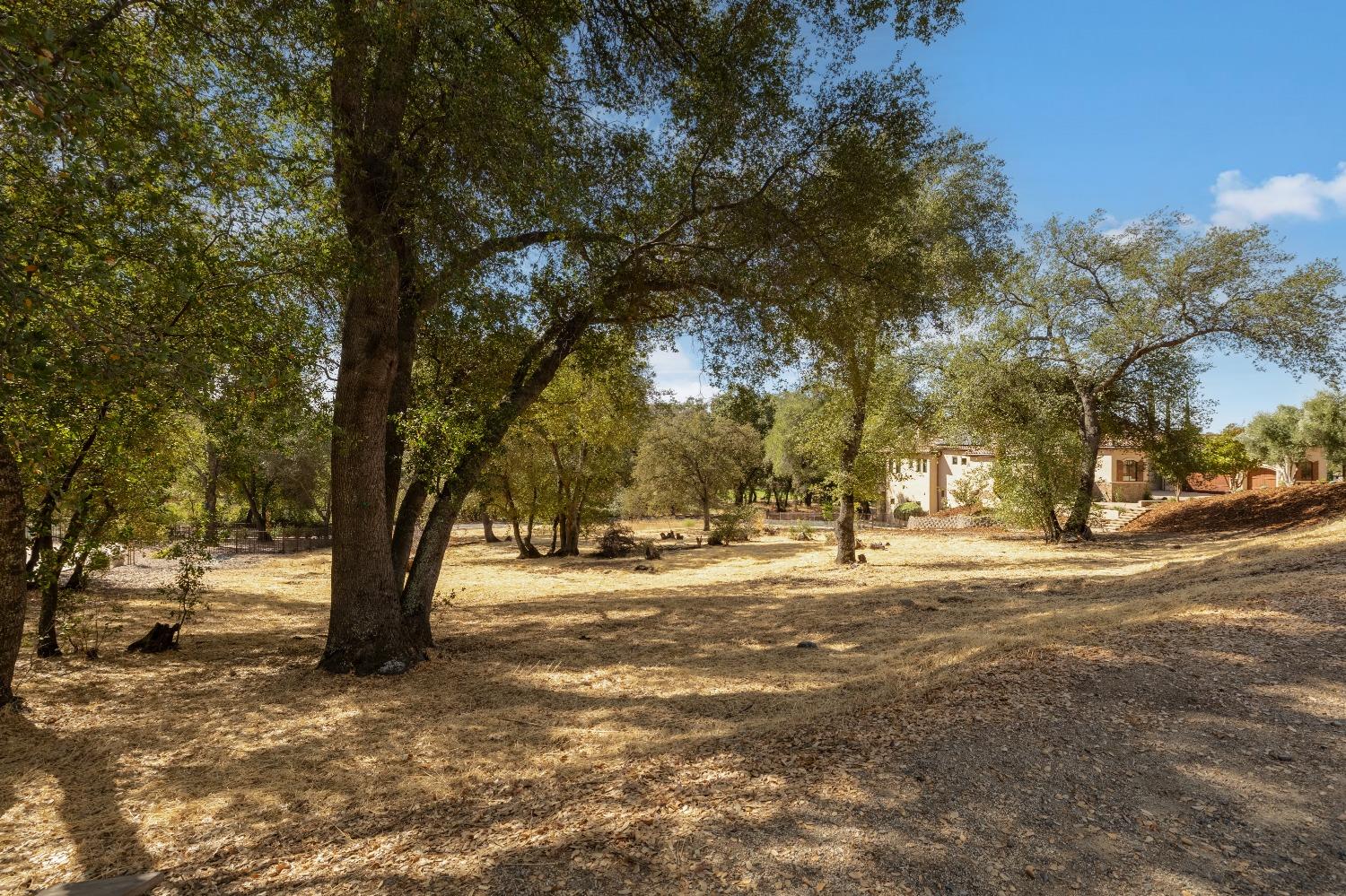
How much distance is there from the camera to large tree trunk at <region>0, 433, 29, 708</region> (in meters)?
6.40

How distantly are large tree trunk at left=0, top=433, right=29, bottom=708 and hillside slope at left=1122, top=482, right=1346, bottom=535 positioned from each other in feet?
89.7

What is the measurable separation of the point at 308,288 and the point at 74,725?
5.09 metres

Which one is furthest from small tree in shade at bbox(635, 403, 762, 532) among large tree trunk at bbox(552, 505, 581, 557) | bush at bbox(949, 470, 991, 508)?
bush at bbox(949, 470, 991, 508)

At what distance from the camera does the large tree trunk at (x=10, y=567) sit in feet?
21.0

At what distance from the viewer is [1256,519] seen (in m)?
22.6

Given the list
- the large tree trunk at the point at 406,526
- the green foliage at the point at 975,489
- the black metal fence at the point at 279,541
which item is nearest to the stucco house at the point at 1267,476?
the green foliage at the point at 975,489

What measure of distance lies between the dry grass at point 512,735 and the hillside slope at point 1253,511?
9.79m

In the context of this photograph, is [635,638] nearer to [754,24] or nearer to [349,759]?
[349,759]

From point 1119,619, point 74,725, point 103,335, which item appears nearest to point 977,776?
point 1119,619

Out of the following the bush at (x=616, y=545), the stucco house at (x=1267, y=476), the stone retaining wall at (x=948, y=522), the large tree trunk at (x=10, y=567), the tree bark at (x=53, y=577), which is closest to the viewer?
the large tree trunk at (x=10, y=567)

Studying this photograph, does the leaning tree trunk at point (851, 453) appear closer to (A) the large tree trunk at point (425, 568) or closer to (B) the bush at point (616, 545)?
(B) the bush at point (616, 545)

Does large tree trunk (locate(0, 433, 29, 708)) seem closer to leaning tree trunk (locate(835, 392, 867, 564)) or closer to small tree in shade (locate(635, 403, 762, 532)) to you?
leaning tree trunk (locate(835, 392, 867, 564))

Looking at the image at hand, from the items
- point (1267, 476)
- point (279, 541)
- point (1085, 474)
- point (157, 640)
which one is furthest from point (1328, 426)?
point (279, 541)

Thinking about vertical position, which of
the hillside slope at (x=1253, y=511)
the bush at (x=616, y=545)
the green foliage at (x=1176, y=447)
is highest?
the green foliage at (x=1176, y=447)
